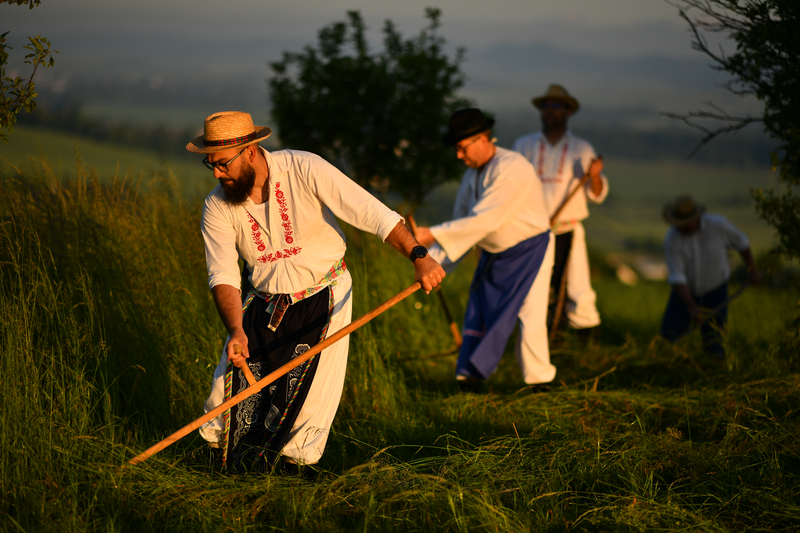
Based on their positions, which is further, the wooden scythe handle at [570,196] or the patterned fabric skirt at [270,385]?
the wooden scythe handle at [570,196]

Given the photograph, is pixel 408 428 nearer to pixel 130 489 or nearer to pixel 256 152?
pixel 130 489

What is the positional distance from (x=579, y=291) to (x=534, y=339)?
1.52 m

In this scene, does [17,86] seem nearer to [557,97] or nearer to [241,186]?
[241,186]

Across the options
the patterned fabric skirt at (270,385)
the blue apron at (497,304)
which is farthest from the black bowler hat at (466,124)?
the patterned fabric skirt at (270,385)

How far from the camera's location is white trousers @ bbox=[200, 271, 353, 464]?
2.77 m

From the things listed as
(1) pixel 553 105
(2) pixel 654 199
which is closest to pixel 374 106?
(1) pixel 553 105

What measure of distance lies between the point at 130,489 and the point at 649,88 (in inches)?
8761

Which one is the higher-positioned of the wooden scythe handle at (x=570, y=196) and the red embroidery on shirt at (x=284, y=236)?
the red embroidery on shirt at (x=284, y=236)

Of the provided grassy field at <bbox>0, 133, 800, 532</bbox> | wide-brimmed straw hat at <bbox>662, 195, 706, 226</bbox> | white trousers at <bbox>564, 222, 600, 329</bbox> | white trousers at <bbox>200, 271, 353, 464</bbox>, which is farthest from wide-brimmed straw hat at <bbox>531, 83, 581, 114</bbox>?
white trousers at <bbox>200, 271, 353, 464</bbox>

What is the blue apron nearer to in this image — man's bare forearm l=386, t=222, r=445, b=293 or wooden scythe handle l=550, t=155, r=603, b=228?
wooden scythe handle l=550, t=155, r=603, b=228

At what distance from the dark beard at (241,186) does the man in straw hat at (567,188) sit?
131 inches

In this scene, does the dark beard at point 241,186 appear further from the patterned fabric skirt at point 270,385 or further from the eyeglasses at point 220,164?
the patterned fabric skirt at point 270,385

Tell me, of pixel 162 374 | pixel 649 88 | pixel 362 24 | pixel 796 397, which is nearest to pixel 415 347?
pixel 162 374

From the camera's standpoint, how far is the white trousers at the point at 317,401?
277cm
